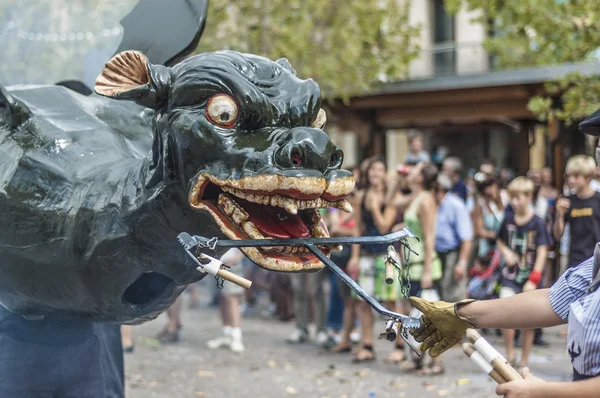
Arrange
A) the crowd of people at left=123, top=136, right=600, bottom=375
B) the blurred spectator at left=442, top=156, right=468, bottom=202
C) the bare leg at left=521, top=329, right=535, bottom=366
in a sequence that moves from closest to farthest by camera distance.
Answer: the bare leg at left=521, top=329, right=535, bottom=366 → the crowd of people at left=123, top=136, right=600, bottom=375 → the blurred spectator at left=442, top=156, right=468, bottom=202

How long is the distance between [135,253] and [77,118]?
0.77 meters

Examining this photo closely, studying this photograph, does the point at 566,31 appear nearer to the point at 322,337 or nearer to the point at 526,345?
the point at 526,345

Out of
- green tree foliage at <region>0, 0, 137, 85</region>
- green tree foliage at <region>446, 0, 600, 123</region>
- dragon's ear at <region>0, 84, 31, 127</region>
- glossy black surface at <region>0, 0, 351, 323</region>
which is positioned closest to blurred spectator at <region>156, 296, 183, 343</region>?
green tree foliage at <region>0, 0, 137, 85</region>

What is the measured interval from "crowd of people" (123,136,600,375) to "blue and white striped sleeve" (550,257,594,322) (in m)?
4.09

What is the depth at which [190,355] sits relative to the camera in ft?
24.8

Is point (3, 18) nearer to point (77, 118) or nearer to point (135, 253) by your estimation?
point (77, 118)

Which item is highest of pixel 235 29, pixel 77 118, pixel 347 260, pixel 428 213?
pixel 235 29

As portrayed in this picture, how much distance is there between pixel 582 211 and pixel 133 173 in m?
5.05

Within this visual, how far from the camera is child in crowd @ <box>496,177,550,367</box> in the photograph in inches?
269

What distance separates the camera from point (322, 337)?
802 centimetres

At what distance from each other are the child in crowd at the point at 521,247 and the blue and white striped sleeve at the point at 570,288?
4621 millimetres

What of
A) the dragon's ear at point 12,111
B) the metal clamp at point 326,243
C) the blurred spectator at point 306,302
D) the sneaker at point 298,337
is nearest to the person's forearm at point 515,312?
the metal clamp at point 326,243

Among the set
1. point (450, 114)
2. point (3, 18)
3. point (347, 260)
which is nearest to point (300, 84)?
point (3, 18)

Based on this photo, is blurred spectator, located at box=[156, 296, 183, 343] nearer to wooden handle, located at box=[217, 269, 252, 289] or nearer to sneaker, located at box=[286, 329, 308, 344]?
sneaker, located at box=[286, 329, 308, 344]
